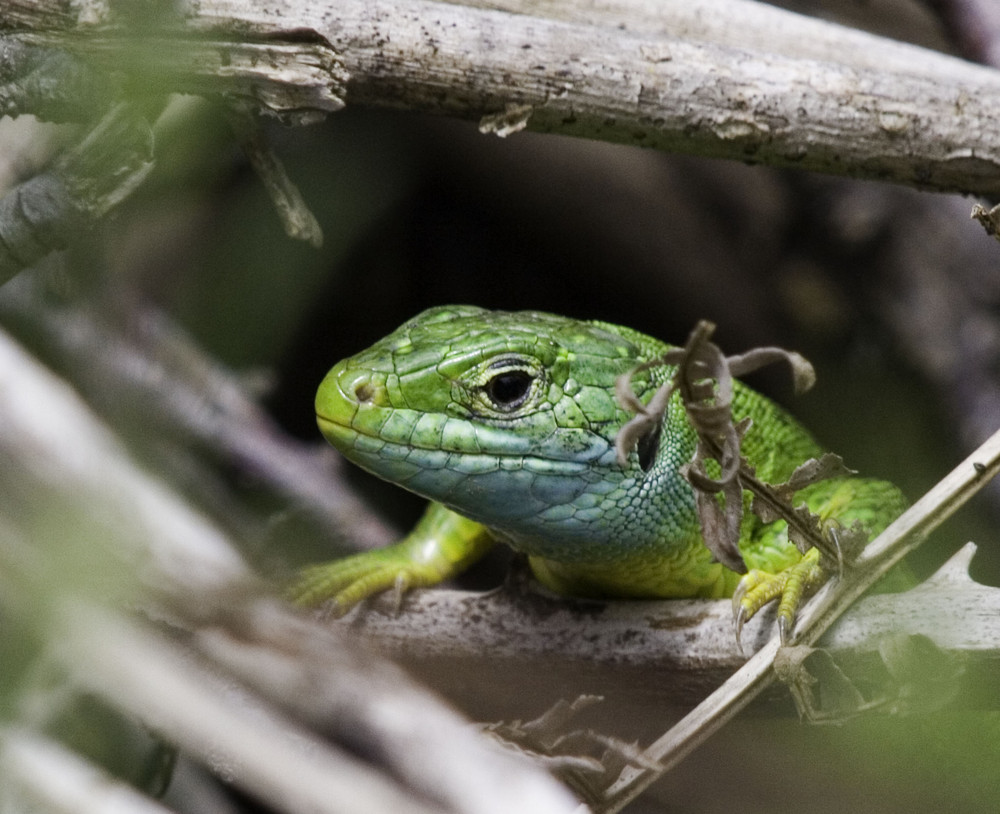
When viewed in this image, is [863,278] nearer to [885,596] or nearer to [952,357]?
[952,357]

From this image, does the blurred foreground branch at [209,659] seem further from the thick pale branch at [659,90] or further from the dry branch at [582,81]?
the thick pale branch at [659,90]

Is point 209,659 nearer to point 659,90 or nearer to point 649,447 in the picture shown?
point 649,447

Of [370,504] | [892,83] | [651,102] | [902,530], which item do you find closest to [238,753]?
[902,530]

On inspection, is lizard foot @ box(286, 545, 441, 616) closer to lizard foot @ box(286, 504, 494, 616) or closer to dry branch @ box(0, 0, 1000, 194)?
lizard foot @ box(286, 504, 494, 616)

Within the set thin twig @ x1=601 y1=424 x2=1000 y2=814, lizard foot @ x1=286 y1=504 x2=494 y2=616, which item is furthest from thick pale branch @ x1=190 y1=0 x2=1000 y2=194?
lizard foot @ x1=286 y1=504 x2=494 y2=616

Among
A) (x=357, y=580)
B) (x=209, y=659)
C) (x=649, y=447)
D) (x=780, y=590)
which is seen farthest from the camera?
(x=357, y=580)

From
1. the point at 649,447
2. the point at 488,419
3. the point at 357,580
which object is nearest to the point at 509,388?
the point at 488,419
